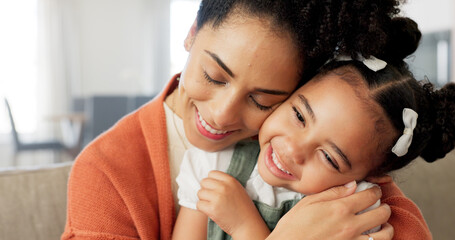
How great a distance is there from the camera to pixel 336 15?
885 mm

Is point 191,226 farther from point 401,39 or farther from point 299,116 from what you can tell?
point 401,39

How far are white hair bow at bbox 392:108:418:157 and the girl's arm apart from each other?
48 centimetres

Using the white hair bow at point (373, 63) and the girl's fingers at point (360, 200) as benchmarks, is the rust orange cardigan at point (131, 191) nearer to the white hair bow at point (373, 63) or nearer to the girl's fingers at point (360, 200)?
the girl's fingers at point (360, 200)

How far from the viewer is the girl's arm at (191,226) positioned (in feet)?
3.39

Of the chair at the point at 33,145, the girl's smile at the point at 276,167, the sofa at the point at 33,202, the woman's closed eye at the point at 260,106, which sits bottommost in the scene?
the chair at the point at 33,145

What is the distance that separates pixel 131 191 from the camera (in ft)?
3.46

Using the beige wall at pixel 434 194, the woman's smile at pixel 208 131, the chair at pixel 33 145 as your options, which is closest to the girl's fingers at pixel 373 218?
the woman's smile at pixel 208 131

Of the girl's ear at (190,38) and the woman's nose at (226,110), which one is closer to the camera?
the woman's nose at (226,110)

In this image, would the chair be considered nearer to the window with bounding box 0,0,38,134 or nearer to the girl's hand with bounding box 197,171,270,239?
the window with bounding box 0,0,38,134

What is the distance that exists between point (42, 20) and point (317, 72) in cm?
616

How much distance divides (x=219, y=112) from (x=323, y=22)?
28 centimetres

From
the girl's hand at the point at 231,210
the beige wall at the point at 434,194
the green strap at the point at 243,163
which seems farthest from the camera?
the beige wall at the point at 434,194

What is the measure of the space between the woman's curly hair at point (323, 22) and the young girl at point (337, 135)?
0.18ft

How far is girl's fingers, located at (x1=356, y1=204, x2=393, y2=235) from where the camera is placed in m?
0.96
